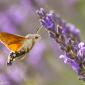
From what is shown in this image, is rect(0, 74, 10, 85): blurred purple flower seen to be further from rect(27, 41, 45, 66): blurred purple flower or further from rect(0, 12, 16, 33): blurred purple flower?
rect(0, 12, 16, 33): blurred purple flower

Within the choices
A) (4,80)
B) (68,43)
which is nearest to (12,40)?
(68,43)

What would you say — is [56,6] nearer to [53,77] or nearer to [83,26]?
[83,26]

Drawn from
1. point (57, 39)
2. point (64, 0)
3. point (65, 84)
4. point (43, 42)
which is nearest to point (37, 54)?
point (43, 42)

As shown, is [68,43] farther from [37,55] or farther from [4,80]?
[37,55]

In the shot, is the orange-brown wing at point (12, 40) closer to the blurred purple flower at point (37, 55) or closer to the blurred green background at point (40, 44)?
the blurred green background at point (40, 44)

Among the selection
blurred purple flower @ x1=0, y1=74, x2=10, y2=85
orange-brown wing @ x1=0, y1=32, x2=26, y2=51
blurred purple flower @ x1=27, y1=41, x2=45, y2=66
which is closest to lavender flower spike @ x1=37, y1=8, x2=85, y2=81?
orange-brown wing @ x1=0, y1=32, x2=26, y2=51

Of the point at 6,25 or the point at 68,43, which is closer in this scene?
the point at 68,43
